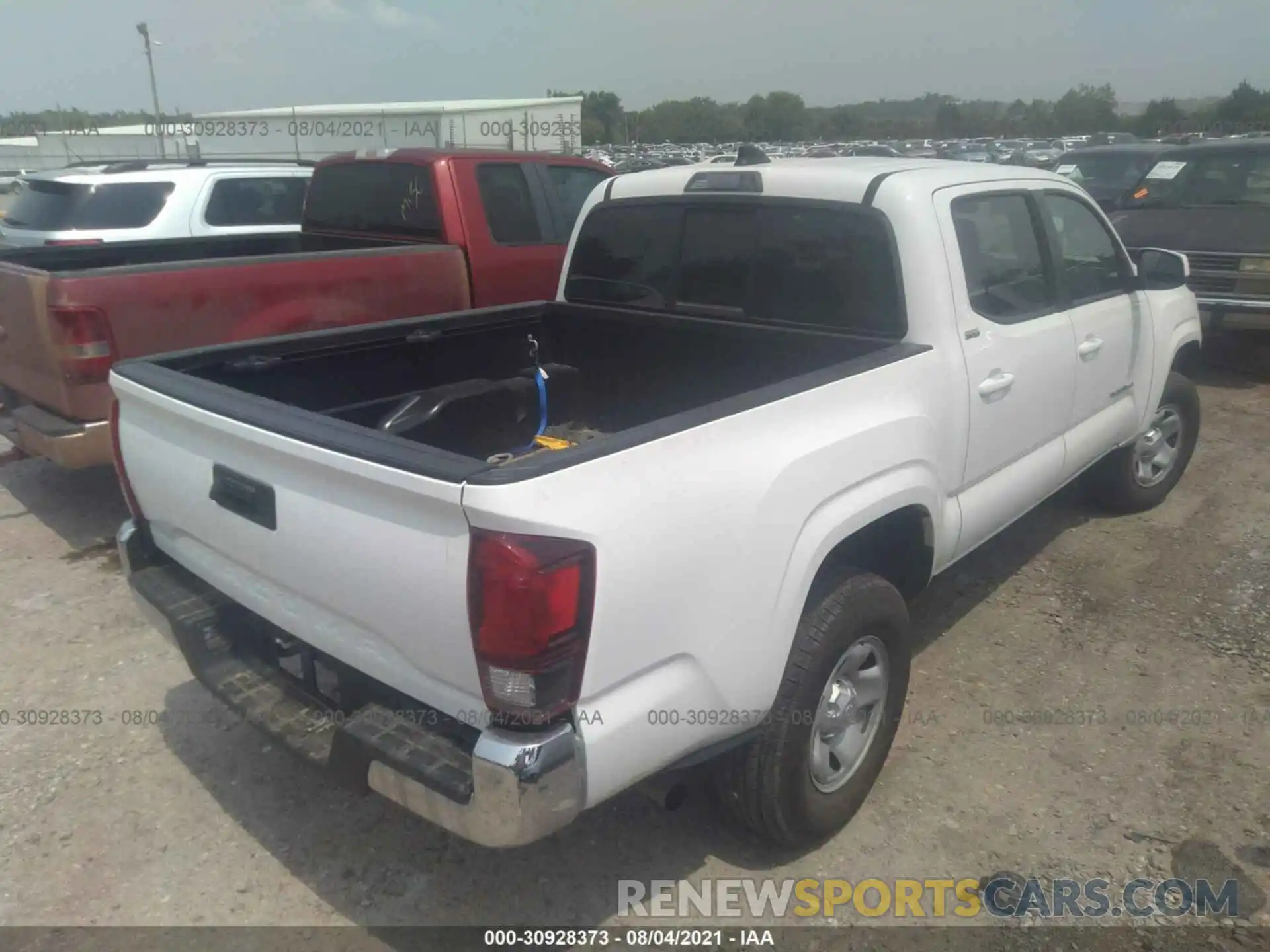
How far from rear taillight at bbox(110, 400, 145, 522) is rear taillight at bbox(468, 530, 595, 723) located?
62.6 inches

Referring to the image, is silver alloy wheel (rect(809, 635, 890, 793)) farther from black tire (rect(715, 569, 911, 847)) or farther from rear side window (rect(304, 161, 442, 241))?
rear side window (rect(304, 161, 442, 241))

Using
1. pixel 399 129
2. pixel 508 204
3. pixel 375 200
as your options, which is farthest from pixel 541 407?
pixel 399 129

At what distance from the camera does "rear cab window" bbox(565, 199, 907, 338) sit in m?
3.23

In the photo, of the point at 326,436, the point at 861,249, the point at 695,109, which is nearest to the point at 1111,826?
the point at 861,249

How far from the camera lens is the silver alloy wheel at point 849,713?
274 cm

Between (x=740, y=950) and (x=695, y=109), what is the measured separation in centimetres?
7543

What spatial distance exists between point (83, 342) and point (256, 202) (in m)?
4.66

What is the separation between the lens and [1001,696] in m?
3.60

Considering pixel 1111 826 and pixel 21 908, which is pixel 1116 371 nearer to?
pixel 1111 826

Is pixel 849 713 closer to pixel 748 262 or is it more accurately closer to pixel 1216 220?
pixel 748 262

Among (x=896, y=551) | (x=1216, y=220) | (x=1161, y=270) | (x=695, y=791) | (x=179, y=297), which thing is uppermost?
(x=1161, y=270)

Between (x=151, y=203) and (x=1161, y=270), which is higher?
(x=1161, y=270)

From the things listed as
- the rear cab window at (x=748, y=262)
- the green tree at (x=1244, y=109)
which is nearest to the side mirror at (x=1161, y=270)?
the rear cab window at (x=748, y=262)

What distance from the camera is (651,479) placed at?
6.67 ft
